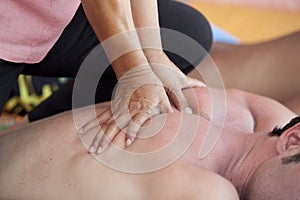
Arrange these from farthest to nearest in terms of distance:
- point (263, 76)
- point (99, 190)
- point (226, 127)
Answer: point (263, 76) < point (226, 127) < point (99, 190)

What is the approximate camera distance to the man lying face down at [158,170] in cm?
95

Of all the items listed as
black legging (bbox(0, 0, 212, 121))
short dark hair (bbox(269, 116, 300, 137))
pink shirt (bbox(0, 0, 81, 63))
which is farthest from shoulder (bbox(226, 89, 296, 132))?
pink shirt (bbox(0, 0, 81, 63))

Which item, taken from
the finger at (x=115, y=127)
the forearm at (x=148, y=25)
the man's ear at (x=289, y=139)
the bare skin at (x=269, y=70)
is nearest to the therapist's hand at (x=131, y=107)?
the finger at (x=115, y=127)

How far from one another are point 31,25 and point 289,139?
1.80ft

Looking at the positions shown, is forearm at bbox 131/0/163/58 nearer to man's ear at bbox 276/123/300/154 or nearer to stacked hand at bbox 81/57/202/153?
stacked hand at bbox 81/57/202/153

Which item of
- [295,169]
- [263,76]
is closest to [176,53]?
[263,76]

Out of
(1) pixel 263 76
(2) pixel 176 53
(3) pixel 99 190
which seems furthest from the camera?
(1) pixel 263 76

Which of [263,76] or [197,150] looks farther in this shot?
Answer: [263,76]

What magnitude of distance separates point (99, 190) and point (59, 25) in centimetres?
41

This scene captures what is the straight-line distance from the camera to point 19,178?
106 cm

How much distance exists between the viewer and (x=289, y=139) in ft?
3.53

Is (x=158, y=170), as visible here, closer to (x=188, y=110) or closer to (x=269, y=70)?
(x=188, y=110)

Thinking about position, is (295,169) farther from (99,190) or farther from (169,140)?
(99,190)

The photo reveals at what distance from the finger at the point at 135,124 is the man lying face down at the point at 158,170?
0.01 metres
